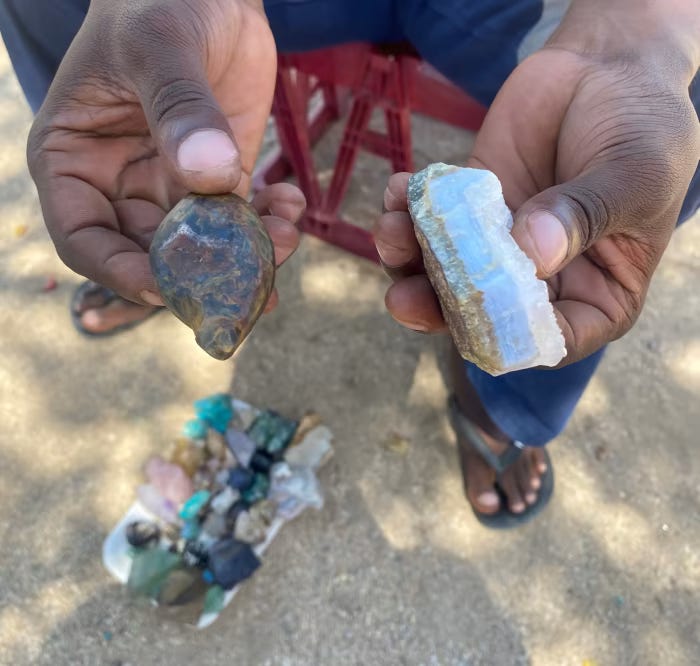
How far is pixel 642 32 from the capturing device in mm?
1840

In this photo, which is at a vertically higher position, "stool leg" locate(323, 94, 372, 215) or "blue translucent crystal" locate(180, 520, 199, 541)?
"stool leg" locate(323, 94, 372, 215)

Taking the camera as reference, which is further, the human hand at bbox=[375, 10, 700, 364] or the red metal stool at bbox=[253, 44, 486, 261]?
the red metal stool at bbox=[253, 44, 486, 261]

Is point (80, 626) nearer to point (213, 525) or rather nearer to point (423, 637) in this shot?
point (213, 525)

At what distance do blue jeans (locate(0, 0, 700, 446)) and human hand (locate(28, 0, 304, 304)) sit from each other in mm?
502

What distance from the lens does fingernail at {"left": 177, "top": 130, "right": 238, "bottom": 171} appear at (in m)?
1.42

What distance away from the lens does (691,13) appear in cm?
189

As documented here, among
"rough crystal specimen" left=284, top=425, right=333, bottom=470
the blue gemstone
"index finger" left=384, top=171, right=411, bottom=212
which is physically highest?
"index finger" left=384, top=171, right=411, bottom=212

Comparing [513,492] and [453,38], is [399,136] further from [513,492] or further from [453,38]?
[513,492]

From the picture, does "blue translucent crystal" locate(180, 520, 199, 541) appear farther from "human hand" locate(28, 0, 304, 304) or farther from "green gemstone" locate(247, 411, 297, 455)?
"human hand" locate(28, 0, 304, 304)

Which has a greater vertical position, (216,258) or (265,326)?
(216,258)

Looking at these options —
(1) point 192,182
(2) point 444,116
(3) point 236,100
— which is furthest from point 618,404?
(1) point 192,182

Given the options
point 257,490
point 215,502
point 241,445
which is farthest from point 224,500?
point 241,445

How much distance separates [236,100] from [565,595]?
7.39 feet

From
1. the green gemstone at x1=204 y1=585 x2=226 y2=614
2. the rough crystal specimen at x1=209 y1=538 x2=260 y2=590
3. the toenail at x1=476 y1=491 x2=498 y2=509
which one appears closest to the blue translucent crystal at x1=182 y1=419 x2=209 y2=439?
the rough crystal specimen at x1=209 y1=538 x2=260 y2=590
